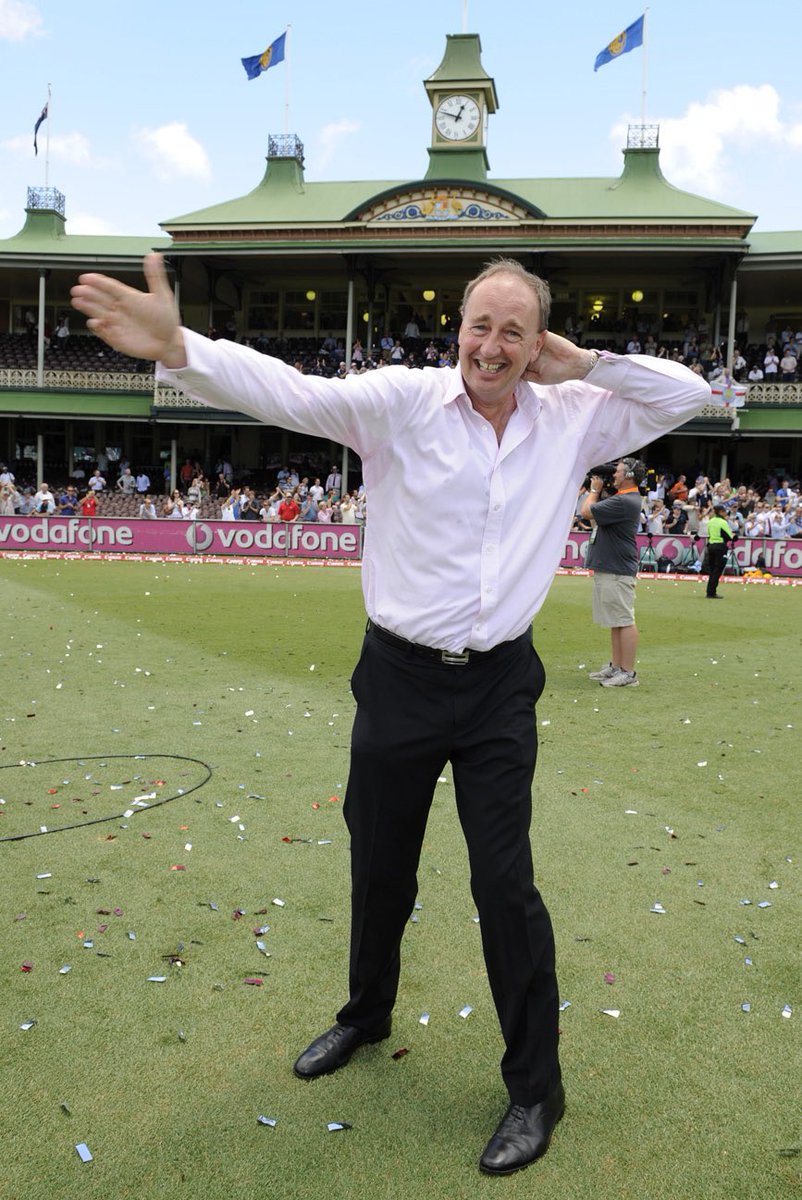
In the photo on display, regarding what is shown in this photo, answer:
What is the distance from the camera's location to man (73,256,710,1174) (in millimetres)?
2770

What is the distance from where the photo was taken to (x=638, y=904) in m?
4.36

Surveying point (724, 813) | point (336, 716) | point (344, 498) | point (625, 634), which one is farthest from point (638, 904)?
point (344, 498)

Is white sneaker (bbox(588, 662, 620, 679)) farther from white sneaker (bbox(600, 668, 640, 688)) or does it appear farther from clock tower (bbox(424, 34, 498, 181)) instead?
clock tower (bbox(424, 34, 498, 181))

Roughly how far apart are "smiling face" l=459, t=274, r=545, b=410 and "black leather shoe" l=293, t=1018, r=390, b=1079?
1.99 metres

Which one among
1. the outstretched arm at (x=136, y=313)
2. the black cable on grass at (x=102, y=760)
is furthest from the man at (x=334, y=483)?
the outstretched arm at (x=136, y=313)

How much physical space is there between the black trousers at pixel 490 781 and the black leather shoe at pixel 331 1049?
0.56 meters

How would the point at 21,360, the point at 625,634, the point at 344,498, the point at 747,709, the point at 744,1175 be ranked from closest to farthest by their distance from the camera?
the point at 744,1175 → the point at 747,709 → the point at 625,634 → the point at 344,498 → the point at 21,360

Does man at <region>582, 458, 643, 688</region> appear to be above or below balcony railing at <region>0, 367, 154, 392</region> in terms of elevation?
below

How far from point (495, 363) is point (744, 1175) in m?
2.24

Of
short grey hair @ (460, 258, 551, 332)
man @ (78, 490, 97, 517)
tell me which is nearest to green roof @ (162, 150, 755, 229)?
man @ (78, 490, 97, 517)

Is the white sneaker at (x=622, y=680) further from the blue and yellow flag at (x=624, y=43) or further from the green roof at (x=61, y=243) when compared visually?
the blue and yellow flag at (x=624, y=43)

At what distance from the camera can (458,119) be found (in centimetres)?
3656

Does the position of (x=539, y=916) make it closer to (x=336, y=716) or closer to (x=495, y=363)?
(x=495, y=363)

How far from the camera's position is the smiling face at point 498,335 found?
2725 millimetres
